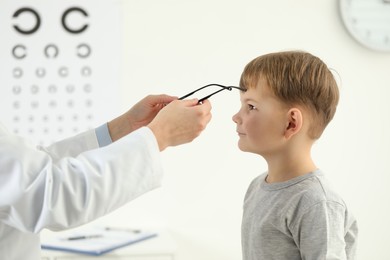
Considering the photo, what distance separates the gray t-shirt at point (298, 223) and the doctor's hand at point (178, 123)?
0.26 m

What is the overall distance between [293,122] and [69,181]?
0.53m

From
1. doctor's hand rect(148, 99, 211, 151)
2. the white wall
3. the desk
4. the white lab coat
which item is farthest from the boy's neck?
the white wall

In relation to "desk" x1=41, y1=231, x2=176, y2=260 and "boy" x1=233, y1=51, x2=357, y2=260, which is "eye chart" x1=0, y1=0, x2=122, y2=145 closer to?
"desk" x1=41, y1=231, x2=176, y2=260

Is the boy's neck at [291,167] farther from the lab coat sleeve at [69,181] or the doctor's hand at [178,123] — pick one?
the lab coat sleeve at [69,181]

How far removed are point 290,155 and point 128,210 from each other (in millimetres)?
990

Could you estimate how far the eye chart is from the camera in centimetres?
190

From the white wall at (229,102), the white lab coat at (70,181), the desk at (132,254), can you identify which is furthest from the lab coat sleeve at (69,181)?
the white wall at (229,102)

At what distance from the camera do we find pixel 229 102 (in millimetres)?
1934

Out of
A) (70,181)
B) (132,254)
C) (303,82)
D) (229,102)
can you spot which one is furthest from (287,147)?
(229,102)

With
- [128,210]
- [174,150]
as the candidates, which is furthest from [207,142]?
[128,210]

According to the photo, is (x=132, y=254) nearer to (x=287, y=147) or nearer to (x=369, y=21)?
(x=287, y=147)

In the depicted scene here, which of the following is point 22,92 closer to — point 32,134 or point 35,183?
A: point 32,134

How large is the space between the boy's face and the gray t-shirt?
0.10m

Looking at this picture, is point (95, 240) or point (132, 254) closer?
point (132, 254)
